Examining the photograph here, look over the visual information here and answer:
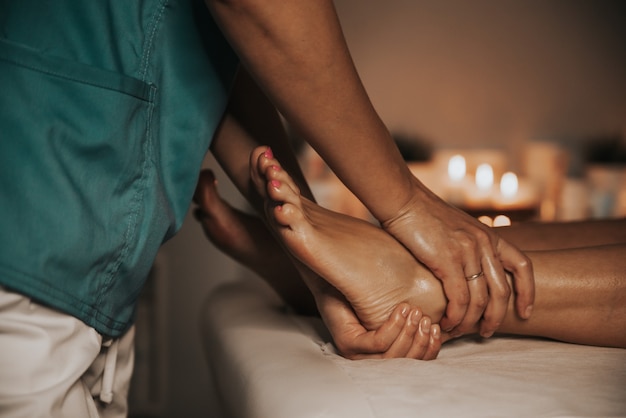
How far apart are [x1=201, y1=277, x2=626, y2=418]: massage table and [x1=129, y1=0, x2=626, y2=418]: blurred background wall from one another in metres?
2.46

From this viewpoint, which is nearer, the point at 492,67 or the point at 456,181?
the point at 456,181

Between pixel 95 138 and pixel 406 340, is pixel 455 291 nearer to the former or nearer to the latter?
pixel 406 340

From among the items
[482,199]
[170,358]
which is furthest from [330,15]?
[482,199]

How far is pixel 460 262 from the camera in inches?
37.3

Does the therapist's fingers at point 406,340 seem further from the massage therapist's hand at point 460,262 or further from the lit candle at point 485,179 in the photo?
the lit candle at point 485,179

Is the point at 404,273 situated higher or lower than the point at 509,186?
higher

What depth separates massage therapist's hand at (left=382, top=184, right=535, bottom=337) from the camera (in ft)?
3.06

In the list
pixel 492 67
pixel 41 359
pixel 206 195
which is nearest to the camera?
pixel 41 359

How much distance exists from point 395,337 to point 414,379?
0.15 m

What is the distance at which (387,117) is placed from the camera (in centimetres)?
336

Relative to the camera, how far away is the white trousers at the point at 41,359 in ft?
2.28

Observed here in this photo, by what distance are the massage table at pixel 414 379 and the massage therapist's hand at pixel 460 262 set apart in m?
0.06

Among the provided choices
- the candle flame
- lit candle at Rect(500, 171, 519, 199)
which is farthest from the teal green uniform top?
the candle flame

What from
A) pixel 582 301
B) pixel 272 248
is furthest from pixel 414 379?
pixel 272 248
